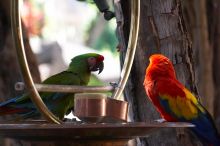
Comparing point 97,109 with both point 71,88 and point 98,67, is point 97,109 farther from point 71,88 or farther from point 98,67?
point 98,67

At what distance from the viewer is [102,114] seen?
174 cm

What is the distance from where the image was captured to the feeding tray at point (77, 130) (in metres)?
1.50

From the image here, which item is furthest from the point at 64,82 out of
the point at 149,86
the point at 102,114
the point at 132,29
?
the point at 102,114

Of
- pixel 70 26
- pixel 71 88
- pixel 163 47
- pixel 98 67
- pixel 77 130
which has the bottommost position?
pixel 77 130

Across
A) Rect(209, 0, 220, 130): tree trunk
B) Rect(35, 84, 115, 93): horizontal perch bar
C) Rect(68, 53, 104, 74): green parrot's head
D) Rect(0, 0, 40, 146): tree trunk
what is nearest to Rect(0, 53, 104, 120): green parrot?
Rect(68, 53, 104, 74): green parrot's head

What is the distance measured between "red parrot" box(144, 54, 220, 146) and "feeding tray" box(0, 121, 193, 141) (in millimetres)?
1174

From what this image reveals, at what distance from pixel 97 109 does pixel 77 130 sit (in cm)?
18

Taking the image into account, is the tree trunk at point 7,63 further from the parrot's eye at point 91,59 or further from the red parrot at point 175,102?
the red parrot at point 175,102

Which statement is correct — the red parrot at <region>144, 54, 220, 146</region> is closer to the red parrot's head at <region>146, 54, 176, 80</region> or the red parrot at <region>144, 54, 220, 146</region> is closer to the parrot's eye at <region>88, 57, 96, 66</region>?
the red parrot's head at <region>146, 54, 176, 80</region>

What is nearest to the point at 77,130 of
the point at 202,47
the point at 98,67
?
the point at 98,67

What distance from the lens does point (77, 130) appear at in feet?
5.14

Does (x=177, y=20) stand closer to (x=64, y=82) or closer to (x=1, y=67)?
(x=64, y=82)

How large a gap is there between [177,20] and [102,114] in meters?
1.29

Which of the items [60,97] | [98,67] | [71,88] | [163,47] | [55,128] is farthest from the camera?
[98,67]
